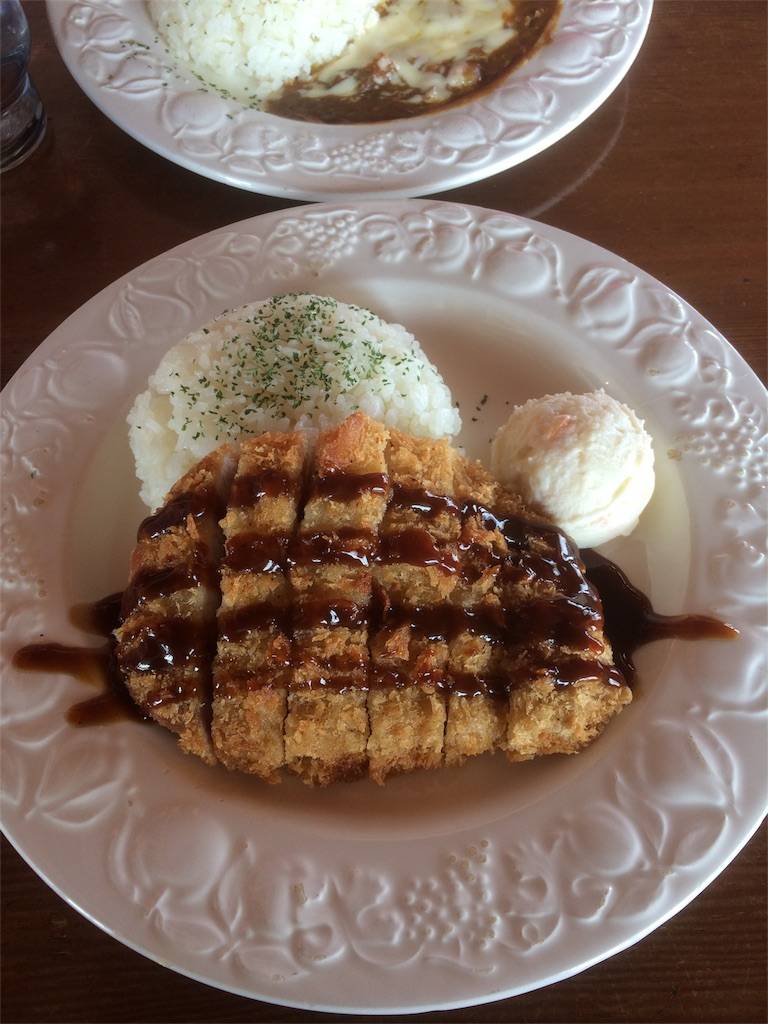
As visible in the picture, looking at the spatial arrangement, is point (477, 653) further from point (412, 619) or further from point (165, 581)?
point (165, 581)

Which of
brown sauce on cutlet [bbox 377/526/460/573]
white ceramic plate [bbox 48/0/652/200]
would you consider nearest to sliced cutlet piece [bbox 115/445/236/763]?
brown sauce on cutlet [bbox 377/526/460/573]

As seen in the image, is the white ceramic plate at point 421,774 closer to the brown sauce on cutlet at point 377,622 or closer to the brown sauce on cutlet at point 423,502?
the brown sauce on cutlet at point 377,622

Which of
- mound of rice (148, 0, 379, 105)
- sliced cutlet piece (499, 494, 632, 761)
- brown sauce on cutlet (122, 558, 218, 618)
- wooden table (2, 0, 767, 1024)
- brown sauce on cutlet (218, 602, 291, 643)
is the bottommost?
sliced cutlet piece (499, 494, 632, 761)

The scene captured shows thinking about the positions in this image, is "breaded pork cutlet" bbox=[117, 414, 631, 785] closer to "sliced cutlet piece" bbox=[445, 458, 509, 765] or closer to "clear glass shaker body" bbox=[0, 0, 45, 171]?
"sliced cutlet piece" bbox=[445, 458, 509, 765]

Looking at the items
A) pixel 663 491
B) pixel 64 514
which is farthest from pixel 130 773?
pixel 663 491

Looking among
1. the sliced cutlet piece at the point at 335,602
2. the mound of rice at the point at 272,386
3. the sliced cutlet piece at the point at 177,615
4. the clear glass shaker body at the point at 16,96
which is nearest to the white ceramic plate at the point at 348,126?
the clear glass shaker body at the point at 16,96
